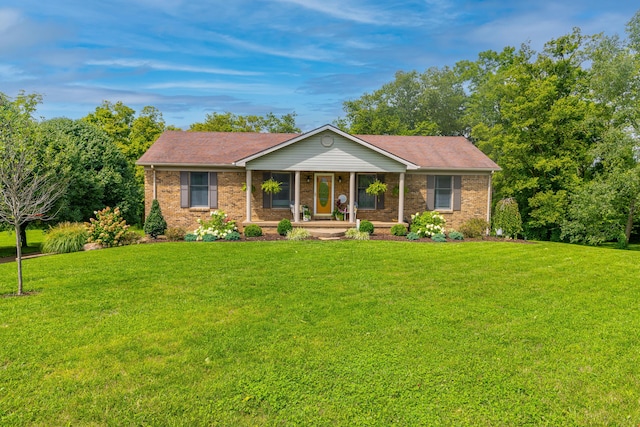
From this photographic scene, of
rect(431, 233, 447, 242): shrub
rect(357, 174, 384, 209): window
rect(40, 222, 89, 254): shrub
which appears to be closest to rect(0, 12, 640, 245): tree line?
rect(40, 222, 89, 254): shrub

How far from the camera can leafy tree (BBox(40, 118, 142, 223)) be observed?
666 inches

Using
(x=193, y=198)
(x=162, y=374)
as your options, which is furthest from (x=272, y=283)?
(x=193, y=198)

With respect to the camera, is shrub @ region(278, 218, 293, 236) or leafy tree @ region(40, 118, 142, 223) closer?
shrub @ region(278, 218, 293, 236)

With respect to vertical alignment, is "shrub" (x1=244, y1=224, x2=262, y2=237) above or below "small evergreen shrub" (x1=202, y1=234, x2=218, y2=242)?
above

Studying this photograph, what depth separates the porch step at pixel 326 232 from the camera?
16.4 meters

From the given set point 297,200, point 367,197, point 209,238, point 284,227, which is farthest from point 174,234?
point 367,197

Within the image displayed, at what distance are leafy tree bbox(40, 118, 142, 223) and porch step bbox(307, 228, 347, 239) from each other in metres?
9.55

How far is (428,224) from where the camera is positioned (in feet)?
56.4

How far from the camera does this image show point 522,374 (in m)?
4.79

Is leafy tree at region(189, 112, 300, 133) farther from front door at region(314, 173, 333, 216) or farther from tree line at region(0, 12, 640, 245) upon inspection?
front door at region(314, 173, 333, 216)

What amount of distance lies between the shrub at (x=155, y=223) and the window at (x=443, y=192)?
479 inches

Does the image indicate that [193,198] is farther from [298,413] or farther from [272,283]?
[298,413]

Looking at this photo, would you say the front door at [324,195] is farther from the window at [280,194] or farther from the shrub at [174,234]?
the shrub at [174,234]

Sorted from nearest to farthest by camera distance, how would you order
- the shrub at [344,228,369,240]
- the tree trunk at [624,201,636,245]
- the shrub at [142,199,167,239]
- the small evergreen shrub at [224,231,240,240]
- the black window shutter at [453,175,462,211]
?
Result: the small evergreen shrub at [224,231,240,240] < the shrub at [344,228,369,240] < the shrub at [142,199,167,239] < the black window shutter at [453,175,462,211] < the tree trunk at [624,201,636,245]
